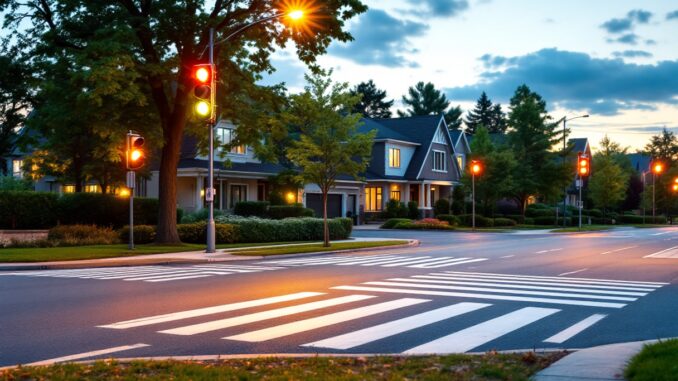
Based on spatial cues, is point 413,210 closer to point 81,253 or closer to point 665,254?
point 665,254

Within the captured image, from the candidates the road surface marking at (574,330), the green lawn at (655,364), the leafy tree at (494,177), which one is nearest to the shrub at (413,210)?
the leafy tree at (494,177)

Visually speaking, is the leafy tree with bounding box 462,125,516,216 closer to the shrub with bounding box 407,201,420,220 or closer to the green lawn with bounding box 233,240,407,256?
the shrub with bounding box 407,201,420,220

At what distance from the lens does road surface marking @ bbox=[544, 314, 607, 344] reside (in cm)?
898

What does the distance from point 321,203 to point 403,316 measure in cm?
4225

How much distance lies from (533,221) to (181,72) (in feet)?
147

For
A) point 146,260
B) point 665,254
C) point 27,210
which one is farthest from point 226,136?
point 665,254

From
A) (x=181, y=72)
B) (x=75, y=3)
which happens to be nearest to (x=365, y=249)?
(x=181, y=72)

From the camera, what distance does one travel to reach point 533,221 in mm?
64375

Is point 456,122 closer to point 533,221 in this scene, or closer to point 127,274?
point 533,221

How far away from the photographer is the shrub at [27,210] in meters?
30.2

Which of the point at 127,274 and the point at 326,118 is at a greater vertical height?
the point at 326,118

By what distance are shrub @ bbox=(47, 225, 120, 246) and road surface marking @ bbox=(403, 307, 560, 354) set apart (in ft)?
68.3

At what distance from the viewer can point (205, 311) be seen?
1105cm

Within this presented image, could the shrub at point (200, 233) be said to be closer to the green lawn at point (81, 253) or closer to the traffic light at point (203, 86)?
the green lawn at point (81, 253)
